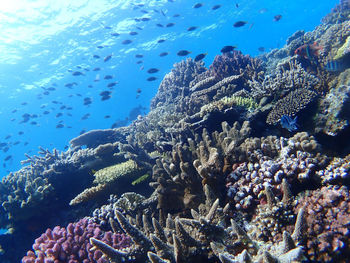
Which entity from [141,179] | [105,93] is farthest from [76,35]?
[141,179]

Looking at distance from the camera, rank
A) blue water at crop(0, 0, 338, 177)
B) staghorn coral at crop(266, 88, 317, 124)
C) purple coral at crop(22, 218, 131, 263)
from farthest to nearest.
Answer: blue water at crop(0, 0, 338, 177), staghorn coral at crop(266, 88, 317, 124), purple coral at crop(22, 218, 131, 263)

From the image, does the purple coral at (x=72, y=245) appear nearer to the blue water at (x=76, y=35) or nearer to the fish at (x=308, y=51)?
the fish at (x=308, y=51)

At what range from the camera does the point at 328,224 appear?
224 centimetres

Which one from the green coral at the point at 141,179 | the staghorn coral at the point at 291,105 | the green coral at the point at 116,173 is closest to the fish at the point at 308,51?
the staghorn coral at the point at 291,105

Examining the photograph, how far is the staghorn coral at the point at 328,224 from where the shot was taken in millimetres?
2045

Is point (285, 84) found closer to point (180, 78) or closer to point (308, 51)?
point (308, 51)

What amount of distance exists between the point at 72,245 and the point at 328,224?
4315mm

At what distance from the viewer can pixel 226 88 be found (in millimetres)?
7414

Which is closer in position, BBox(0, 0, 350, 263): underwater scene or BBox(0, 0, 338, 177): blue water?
BBox(0, 0, 350, 263): underwater scene

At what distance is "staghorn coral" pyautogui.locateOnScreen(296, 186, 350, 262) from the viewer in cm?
204

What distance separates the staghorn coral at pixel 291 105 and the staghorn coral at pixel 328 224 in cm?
265

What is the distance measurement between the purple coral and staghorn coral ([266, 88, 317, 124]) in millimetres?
4393

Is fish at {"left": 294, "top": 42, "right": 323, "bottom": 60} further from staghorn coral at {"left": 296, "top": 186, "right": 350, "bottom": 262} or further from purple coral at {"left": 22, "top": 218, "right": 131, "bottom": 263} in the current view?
purple coral at {"left": 22, "top": 218, "right": 131, "bottom": 263}

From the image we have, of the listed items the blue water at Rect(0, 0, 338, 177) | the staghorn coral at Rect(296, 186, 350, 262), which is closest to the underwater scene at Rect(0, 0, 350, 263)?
the staghorn coral at Rect(296, 186, 350, 262)
